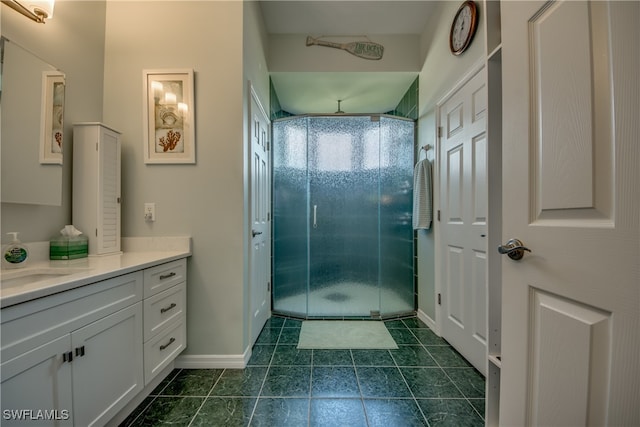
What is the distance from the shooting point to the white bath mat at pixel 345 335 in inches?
83.1

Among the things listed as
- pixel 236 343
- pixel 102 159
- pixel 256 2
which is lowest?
pixel 236 343

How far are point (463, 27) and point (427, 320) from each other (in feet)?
7.92

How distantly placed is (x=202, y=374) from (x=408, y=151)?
2654 millimetres

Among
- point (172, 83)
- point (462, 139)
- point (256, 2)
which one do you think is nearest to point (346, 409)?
point (462, 139)

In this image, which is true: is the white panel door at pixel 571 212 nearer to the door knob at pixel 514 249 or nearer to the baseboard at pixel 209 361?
the door knob at pixel 514 249

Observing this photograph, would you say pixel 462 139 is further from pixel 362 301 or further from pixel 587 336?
pixel 362 301

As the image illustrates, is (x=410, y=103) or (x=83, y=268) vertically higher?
(x=410, y=103)

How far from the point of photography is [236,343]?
178 cm

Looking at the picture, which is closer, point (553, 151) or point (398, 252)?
point (553, 151)

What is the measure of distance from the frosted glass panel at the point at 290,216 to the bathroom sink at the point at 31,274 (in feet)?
5.83

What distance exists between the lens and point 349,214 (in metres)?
2.78

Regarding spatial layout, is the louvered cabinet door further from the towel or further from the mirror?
the towel

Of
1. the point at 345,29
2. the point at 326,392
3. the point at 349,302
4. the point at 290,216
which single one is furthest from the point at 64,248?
the point at 345,29

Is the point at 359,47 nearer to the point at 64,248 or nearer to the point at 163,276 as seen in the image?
the point at 163,276
